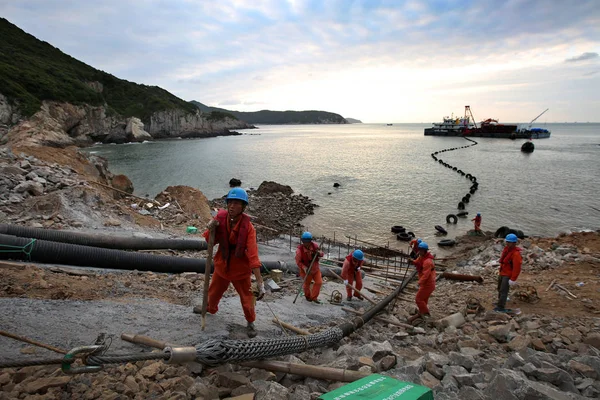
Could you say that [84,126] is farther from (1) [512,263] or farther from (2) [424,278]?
(1) [512,263]

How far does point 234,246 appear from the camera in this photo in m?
4.45

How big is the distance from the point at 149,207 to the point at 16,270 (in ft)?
29.9

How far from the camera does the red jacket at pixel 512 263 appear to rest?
7.34 metres

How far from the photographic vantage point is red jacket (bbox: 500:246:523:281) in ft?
24.1

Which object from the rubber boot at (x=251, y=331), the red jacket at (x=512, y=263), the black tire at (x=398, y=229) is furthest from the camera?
the black tire at (x=398, y=229)

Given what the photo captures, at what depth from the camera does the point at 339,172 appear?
1770 inches

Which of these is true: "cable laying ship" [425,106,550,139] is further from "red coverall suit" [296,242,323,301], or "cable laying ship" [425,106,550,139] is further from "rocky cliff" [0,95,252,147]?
"red coverall suit" [296,242,323,301]

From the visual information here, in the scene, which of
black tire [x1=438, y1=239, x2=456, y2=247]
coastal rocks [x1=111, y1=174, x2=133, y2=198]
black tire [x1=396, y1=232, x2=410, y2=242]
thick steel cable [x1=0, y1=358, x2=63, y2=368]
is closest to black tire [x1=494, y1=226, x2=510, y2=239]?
black tire [x1=438, y1=239, x2=456, y2=247]

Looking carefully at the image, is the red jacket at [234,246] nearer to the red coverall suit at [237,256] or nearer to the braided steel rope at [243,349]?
the red coverall suit at [237,256]

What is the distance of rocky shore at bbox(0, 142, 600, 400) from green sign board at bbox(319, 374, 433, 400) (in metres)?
0.49

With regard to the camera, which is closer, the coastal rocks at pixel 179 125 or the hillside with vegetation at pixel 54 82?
the hillside with vegetation at pixel 54 82

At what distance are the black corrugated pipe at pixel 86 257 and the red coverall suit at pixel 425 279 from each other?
4.85m

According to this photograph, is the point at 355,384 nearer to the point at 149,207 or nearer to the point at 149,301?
the point at 149,301

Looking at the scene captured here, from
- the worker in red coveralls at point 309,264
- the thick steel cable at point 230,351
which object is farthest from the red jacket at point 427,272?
the thick steel cable at point 230,351
